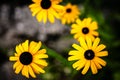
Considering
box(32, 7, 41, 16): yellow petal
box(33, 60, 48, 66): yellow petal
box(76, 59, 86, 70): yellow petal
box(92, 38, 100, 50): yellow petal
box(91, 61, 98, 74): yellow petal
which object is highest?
box(32, 7, 41, 16): yellow petal

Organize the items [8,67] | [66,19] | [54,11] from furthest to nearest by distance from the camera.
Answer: [8,67], [66,19], [54,11]

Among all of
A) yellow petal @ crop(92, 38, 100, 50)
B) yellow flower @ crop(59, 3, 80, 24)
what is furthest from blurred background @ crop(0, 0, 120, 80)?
yellow petal @ crop(92, 38, 100, 50)

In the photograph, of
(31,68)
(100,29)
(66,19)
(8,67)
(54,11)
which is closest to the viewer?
(31,68)

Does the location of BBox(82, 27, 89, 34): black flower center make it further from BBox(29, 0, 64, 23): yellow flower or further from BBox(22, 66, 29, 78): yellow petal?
BBox(22, 66, 29, 78): yellow petal

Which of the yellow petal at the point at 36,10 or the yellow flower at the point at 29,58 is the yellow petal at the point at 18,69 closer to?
the yellow flower at the point at 29,58

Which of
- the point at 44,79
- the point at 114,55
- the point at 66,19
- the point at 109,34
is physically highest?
the point at 66,19

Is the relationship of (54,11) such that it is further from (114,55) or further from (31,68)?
(114,55)

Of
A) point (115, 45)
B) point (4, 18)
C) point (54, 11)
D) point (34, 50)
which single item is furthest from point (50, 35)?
point (34, 50)

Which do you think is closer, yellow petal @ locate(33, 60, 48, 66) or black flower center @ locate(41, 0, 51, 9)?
yellow petal @ locate(33, 60, 48, 66)
